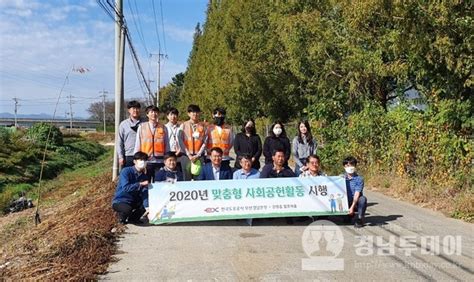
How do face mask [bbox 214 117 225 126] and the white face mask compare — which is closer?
the white face mask

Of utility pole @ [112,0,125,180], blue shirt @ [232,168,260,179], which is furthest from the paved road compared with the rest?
utility pole @ [112,0,125,180]

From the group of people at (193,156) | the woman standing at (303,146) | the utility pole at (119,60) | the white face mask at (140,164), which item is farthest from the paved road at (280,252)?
the utility pole at (119,60)

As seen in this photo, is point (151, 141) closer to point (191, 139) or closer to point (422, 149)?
point (191, 139)

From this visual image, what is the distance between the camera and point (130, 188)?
7918 mm

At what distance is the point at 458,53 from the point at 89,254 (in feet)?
25.0

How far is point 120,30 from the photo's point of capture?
1515 centimetres

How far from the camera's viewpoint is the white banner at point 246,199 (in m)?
7.96

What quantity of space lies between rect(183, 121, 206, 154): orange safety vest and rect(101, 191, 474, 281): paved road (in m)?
1.49

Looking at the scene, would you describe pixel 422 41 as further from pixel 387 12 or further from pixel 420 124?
pixel 420 124

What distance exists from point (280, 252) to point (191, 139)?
3200 mm

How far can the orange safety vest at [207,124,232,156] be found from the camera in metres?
9.21

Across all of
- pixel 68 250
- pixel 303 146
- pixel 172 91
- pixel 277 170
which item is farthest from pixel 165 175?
pixel 172 91

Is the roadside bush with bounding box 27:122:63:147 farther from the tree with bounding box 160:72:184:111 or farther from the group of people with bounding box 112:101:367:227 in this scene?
the tree with bounding box 160:72:184:111

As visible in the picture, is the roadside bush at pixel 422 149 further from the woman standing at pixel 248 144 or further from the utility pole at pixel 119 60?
the utility pole at pixel 119 60
